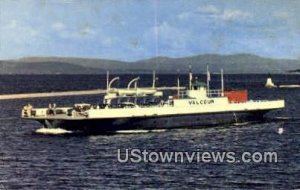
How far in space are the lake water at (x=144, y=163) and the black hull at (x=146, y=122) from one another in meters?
1.07

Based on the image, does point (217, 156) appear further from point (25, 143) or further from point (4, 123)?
point (4, 123)

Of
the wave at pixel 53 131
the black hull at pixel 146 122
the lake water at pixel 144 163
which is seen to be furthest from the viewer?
the black hull at pixel 146 122

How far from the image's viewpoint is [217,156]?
3791cm

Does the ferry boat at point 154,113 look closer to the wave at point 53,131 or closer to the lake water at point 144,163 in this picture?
the wave at point 53,131

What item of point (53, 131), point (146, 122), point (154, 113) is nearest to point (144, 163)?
point (53, 131)

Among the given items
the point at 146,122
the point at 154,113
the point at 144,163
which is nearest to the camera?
the point at 144,163

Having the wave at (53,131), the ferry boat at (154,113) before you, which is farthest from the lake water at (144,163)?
the ferry boat at (154,113)

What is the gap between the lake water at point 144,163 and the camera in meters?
28.9

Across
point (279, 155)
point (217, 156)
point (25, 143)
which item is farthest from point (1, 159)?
point (279, 155)

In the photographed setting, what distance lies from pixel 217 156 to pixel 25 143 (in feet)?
38.6

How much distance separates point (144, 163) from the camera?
33531 mm

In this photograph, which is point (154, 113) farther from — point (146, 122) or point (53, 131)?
point (53, 131)

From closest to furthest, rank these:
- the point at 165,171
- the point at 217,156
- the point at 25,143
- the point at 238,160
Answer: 1. the point at 165,171
2. the point at 238,160
3. the point at 217,156
4. the point at 25,143

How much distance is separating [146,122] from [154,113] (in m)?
0.87
